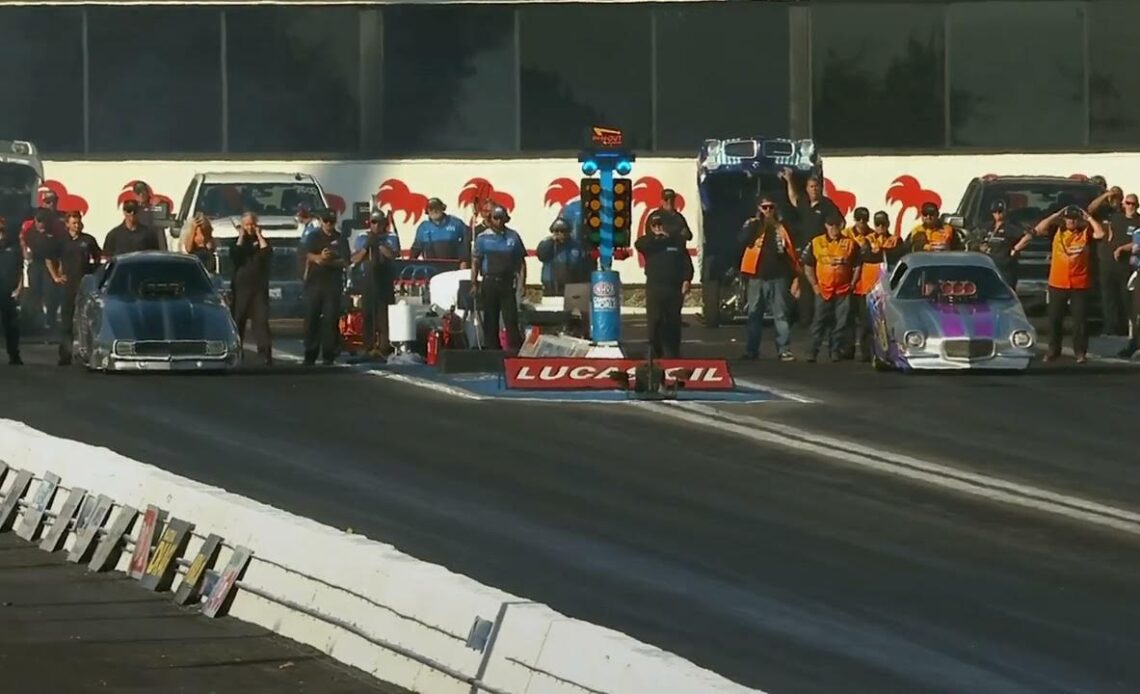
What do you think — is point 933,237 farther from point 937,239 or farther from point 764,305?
point 764,305

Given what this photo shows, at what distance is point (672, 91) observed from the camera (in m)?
45.2

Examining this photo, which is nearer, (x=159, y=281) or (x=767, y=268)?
(x=159, y=281)

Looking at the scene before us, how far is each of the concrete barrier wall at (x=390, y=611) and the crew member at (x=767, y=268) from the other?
47.7ft

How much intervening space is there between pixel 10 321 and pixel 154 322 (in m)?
2.24

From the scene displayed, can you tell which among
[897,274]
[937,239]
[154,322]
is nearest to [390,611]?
[154,322]

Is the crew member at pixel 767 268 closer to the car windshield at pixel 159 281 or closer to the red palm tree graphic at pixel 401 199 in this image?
the car windshield at pixel 159 281

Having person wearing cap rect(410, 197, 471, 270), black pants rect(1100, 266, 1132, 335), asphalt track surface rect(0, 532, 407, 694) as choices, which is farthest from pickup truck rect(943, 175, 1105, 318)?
asphalt track surface rect(0, 532, 407, 694)

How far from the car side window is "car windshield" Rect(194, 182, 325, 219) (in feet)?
32.5

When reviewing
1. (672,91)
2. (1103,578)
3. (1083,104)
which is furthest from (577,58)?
(1103,578)

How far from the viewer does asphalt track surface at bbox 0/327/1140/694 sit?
13438 millimetres

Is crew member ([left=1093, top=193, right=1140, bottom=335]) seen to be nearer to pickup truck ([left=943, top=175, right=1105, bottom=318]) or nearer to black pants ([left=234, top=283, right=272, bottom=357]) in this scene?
pickup truck ([left=943, top=175, right=1105, bottom=318])

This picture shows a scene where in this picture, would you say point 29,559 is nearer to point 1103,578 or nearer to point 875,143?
point 1103,578

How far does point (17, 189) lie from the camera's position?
1502 inches

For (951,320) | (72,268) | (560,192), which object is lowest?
(951,320)
